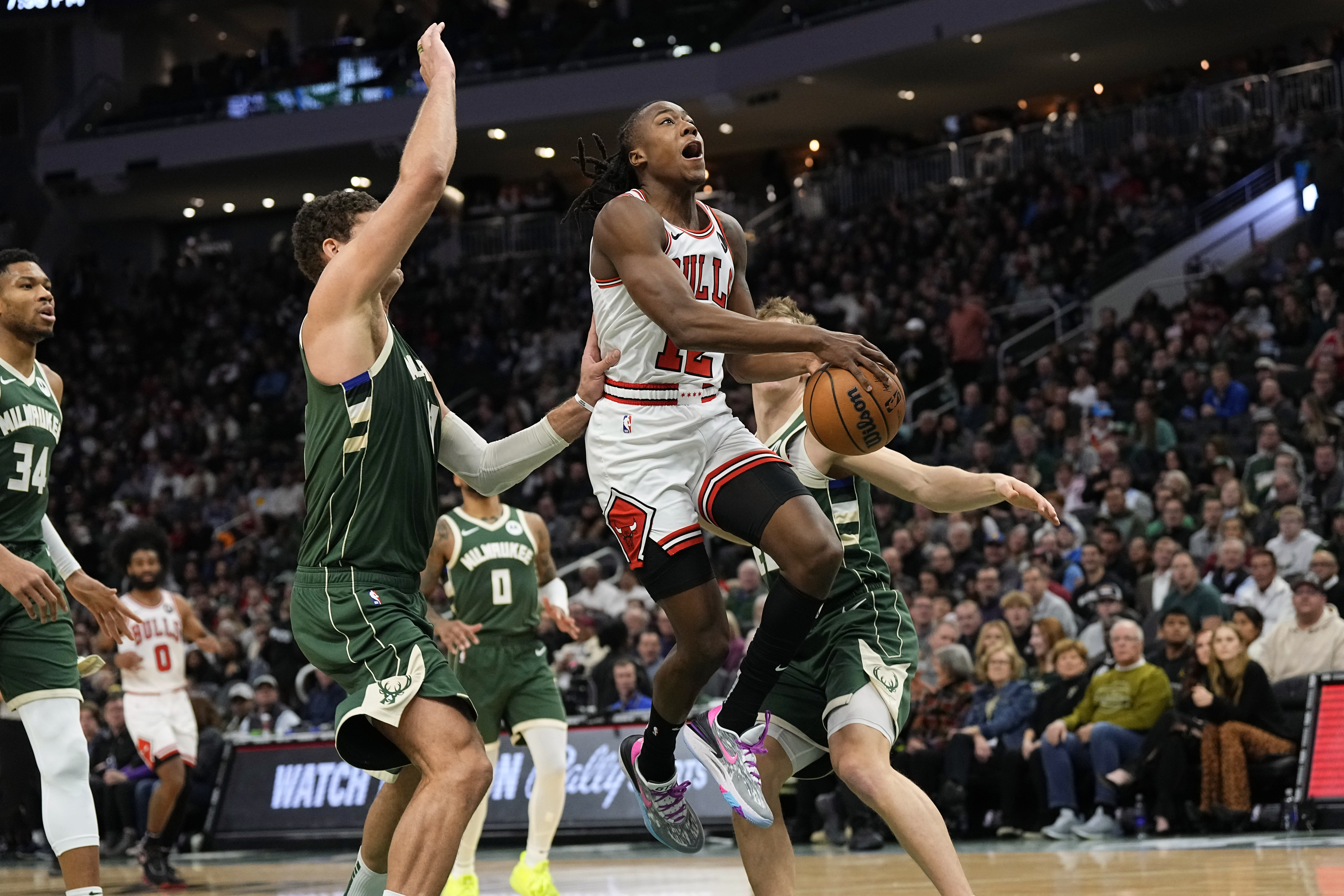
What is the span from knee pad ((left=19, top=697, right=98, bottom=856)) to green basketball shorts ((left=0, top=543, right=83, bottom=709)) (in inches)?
1.5

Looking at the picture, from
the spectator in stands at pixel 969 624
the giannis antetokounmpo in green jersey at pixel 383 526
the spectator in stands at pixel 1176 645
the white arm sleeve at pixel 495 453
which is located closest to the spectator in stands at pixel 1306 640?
the spectator in stands at pixel 1176 645

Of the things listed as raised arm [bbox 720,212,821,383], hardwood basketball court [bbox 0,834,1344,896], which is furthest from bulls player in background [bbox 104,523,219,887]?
raised arm [bbox 720,212,821,383]

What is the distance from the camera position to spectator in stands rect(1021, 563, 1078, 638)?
11.6 m

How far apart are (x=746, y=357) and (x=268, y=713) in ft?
31.8

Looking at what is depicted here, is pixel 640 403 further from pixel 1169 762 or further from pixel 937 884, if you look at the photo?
pixel 1169 762

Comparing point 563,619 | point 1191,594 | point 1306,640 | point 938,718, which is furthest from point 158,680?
point 1306,640

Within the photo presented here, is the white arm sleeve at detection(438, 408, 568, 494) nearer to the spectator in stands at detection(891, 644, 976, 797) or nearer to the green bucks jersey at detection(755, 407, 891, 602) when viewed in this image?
the green bucks jersey at detection(755, 407, 891, 602)

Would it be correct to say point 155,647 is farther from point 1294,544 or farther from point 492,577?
point 1294,544

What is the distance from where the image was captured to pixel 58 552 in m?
6.14

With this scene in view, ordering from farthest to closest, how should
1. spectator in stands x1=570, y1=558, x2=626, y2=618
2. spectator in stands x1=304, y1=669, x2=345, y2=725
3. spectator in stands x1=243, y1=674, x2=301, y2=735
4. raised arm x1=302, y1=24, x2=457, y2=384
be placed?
spectator in stands x1=570, y1=558, x2=626, y2=618, spectator in stands x1=243, y1=674, x2=301, y2=735, spectator in stands x1=304, y1=669, x2=345, y2=725, raised arm x1=302, y1=24, x2=457, y2=384

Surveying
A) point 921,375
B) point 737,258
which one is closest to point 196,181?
point 921,375

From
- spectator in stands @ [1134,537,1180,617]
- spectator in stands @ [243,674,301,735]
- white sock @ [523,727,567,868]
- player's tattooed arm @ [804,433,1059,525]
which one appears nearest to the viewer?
player's tattooed arm @ [804,433,1059,525]

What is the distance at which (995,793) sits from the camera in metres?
10.8

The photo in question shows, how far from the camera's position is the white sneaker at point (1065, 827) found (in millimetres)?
10188
